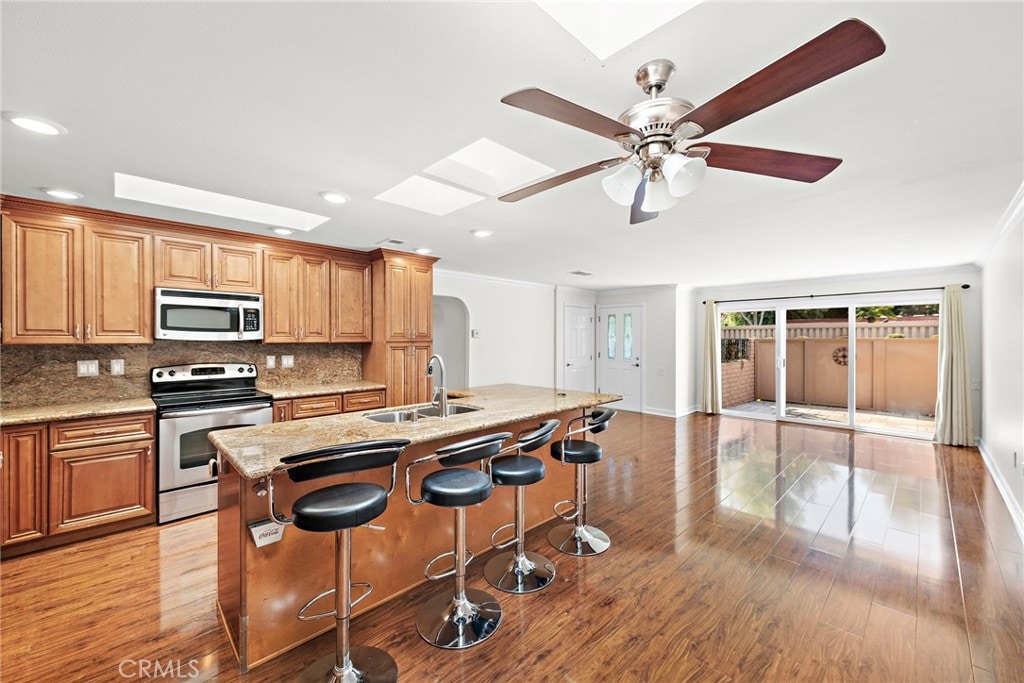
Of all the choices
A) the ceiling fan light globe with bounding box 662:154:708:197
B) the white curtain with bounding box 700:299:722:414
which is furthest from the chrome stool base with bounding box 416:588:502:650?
the white curtain with bounding box 700:299:722:414

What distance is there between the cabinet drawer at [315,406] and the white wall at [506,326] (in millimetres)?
2217

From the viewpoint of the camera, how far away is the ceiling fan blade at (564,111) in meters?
1.20

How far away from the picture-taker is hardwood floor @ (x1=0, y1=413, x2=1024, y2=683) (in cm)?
186

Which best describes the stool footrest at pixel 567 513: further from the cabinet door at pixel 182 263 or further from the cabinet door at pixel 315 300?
the cabinet door at pixel 182 263

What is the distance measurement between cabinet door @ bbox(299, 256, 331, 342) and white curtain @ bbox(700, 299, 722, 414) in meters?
6.40

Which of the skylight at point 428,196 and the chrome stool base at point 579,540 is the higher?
the skylight at point 428,196

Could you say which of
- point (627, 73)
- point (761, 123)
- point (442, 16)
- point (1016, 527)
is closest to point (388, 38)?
point (442, 16)

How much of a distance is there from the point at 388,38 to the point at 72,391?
3.89 meters

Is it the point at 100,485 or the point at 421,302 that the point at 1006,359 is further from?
the point at 100,485

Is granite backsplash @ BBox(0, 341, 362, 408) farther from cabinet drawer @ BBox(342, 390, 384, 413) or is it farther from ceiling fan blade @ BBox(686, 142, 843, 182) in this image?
ceiling fan blade @ BBox(686, 142, 843, 182)

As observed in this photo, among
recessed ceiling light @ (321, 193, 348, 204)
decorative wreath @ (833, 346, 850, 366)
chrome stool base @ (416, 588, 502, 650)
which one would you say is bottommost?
chrome stool base @ (416, 588, 502, 650)

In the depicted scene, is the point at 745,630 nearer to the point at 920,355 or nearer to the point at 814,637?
the point at 814,637

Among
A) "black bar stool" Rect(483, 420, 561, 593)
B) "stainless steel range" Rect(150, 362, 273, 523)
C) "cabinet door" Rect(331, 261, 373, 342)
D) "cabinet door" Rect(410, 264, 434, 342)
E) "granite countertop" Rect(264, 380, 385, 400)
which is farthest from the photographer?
"cabinet door" Rect(410, 264, 434, 342)

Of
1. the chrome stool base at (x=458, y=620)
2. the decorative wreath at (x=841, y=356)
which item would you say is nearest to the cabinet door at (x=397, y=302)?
the chrome stool base at (x=458, y=620)
